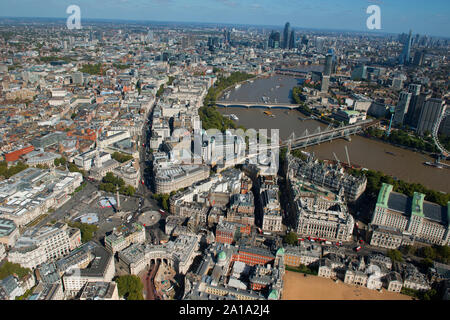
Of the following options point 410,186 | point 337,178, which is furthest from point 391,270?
point 410,186

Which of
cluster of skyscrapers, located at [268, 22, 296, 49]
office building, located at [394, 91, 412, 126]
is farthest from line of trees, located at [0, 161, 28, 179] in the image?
cluster of skyscrapers, located at [268, 22, 296, 49]

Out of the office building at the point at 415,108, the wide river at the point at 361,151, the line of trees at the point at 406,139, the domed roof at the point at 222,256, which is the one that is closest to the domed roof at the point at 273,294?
the domed roof at the point at 222,256

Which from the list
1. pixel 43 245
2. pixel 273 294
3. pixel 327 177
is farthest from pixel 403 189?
pixel 43 245

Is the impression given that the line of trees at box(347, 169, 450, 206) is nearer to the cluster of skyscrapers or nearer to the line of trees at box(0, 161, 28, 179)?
the line of trees at box(0, 161, 28, 179)

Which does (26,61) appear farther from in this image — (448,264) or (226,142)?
(448,264)

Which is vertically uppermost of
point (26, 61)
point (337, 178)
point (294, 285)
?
point (26, 61)

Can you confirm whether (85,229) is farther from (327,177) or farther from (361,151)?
(361,151)

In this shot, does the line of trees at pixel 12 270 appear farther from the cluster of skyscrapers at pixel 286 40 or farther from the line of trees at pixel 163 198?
the cluster of skyscrapers at pixel 286 40
